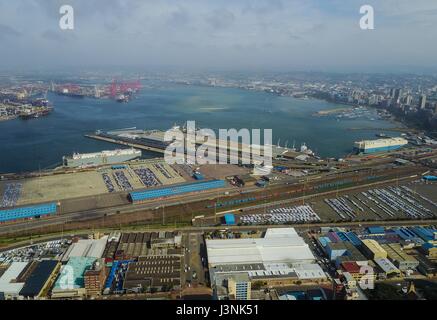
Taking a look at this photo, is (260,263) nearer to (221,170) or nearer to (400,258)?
(400,258)

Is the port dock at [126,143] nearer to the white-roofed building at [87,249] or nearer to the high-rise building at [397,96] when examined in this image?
the white-roofed building at [87,249]

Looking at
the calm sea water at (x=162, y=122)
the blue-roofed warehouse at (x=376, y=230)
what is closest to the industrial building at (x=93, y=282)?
the blue-roofed warehouse at (x=376, y=230)

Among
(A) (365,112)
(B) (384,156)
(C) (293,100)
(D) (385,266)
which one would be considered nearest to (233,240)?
(D) (385,266)

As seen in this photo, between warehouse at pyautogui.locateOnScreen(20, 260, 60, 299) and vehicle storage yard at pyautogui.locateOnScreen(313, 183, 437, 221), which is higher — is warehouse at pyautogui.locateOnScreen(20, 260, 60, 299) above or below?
below

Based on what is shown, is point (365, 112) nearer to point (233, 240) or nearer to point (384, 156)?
point (384, 156)

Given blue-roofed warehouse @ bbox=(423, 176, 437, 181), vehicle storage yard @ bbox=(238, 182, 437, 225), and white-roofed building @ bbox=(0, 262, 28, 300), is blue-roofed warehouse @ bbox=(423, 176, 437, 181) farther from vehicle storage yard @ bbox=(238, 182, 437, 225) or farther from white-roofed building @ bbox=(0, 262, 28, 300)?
white-roofed building @ bbox=(0, 262, 28, 300)

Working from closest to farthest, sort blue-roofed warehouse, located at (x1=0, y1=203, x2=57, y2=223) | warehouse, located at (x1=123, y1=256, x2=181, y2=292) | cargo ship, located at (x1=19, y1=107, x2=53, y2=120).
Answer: warehouse, located at (x1=123, y1=256, x2=181, y2=292) → blue-roofed warehouse, located at (x1=0, y1=203, x2=57, y2=223) → cargo ship, located at (x1=19, y1=107, x2=53, y2=120)

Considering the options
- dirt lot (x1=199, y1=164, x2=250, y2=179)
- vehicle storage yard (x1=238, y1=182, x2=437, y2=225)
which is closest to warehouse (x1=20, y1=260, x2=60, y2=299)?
vehicle storage yard (x1=238, y1=182, x2=437, y2=225)
